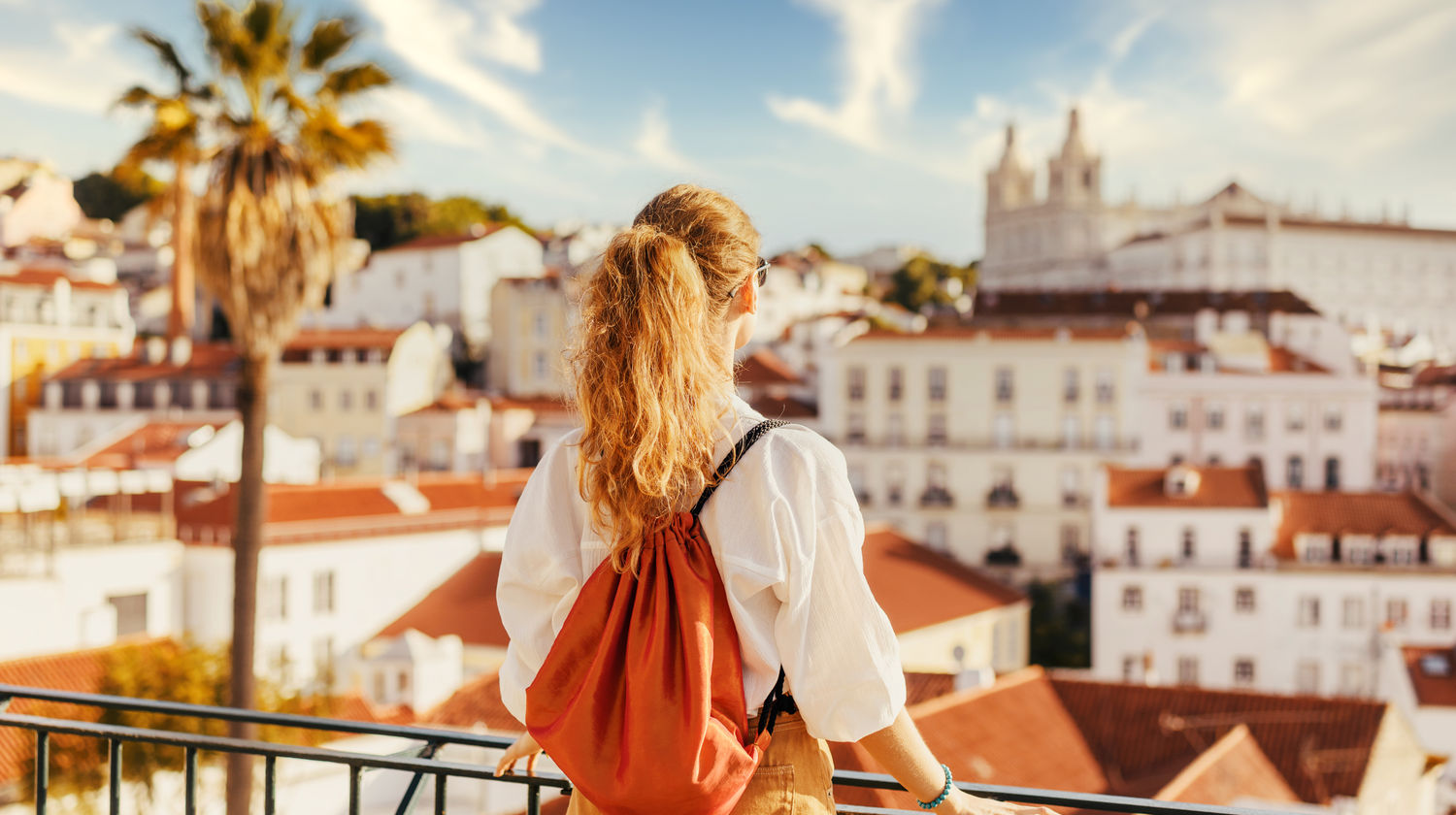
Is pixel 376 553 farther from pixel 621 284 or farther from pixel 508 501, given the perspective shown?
pixel 621 284

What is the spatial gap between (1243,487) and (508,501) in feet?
70.8

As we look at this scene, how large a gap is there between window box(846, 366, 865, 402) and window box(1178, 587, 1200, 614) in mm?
15271

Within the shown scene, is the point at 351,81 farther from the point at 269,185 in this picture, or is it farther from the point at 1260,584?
the point at 1260,584

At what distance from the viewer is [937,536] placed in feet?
145

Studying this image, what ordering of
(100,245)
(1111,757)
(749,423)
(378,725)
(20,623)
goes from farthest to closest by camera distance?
1. (100,245)
2. (20,623)
3. (1111,757)
4. (378,725)
5. (749,423)

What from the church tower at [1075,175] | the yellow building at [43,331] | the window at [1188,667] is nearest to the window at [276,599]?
the window at [1188,667]

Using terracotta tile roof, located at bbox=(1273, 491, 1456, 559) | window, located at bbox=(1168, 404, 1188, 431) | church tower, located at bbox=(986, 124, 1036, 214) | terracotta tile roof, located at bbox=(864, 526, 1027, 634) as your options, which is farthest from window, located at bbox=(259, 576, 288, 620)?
church tower, located at bbox=(986, 124, 1036, 214)

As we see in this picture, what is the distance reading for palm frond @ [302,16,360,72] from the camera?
1109 centimetres

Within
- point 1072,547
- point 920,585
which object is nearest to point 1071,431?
point 1072,547

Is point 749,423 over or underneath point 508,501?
over

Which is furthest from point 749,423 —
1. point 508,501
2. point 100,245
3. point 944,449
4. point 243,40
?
point 100,245

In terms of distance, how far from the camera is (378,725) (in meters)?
2.67

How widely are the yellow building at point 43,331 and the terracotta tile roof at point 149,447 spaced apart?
1616 cm

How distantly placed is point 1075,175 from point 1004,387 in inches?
2625
